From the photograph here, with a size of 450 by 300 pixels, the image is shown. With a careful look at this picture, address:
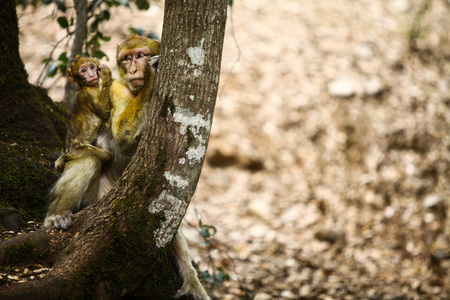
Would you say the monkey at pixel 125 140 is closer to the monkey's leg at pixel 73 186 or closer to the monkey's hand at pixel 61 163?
the monkey's leg at pixel 73 186

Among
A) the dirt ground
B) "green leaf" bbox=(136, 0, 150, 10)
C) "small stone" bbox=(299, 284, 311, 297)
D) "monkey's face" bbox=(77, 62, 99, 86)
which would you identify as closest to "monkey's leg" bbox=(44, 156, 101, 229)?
"monkey's face" bbox=(77, 62, 99, 86)

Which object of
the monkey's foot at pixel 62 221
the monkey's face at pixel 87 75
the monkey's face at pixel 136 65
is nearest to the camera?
the monkey's foot at pixel 62 221

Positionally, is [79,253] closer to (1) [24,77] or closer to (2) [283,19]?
(1) [24,77]

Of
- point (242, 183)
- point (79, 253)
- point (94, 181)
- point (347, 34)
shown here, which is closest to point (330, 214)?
point (242, 183)

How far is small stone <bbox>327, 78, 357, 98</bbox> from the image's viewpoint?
10414mm

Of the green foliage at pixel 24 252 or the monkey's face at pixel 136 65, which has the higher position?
the monkey's face at pixel 136 65

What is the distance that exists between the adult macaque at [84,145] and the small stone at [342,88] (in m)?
6.78

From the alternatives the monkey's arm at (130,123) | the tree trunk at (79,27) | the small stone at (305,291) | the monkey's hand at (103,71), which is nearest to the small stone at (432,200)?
the small stone at (305,291)

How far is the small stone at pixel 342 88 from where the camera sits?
34.2 ft

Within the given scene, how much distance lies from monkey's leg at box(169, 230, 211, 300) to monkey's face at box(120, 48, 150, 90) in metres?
1.37

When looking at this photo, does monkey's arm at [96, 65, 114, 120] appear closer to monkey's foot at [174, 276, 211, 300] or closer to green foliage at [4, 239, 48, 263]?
green foliage at [4, 239, 48, 263]

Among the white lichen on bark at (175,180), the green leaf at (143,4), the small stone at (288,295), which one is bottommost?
the small stone at (288,295)

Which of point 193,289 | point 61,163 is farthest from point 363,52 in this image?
point 193,289

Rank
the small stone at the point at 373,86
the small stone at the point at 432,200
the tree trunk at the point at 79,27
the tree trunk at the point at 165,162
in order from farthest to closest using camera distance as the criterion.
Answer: the small stone at the point at 373,86 → the small stone at the point at 432,200 → the tree trunk at the point at 79,27 → the tree trunk at the point at 165,162
